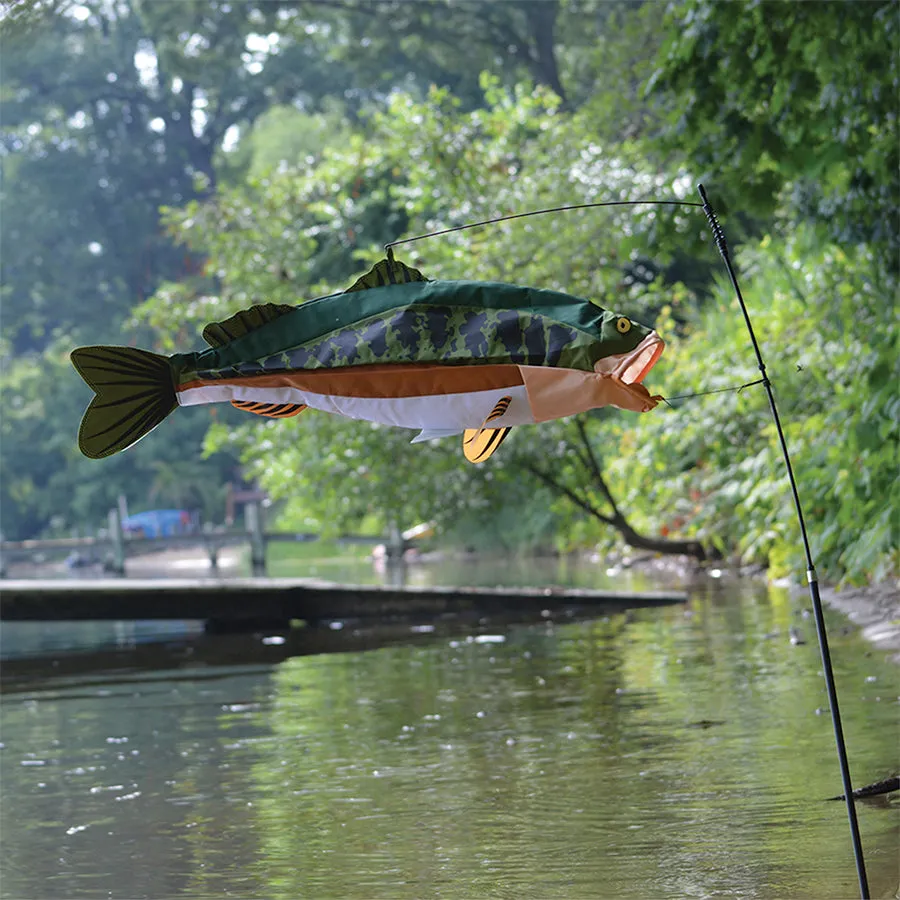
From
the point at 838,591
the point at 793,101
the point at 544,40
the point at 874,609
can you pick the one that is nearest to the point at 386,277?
the point at 793,101

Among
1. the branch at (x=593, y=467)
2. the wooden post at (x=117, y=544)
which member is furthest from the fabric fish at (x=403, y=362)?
the wooden post at (x=117, y=544)

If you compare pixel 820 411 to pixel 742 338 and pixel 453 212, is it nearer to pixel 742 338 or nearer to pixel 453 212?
pixel 742 338

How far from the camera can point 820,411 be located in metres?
13.7

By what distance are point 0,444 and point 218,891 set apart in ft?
118

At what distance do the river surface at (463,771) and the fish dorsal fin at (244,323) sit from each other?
2.04 m

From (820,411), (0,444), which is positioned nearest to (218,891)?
(820,411)

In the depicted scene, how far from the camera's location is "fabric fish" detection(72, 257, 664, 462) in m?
3.37

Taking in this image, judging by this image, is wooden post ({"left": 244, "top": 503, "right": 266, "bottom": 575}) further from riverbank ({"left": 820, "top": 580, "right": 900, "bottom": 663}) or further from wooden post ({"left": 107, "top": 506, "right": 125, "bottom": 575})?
riverbank ({"left": 820, "top": 580, "right": 900, "bottom": 663})

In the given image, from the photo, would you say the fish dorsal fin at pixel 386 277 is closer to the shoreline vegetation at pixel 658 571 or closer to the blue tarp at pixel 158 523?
the shoreline vegetation at pixel 658 571

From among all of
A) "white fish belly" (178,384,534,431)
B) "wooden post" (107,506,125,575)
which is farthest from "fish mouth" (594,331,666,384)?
"wooden post" (107,506,125,575)

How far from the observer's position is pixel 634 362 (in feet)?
10.9

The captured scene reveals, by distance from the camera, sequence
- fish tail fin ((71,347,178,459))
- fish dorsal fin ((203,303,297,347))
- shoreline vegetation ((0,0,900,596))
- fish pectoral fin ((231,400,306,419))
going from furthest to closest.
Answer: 1. shoreline vegetation ((0,0,900,596))
2. fish pectoral fin ((231,400,306,419))
3. fish dorsal fin ((203,303,297,347))
4. fish tail fin ((71,347,178,459))

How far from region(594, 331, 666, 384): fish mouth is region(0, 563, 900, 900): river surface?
189 cm

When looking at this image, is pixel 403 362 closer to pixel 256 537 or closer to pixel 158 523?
pixel 256 537
